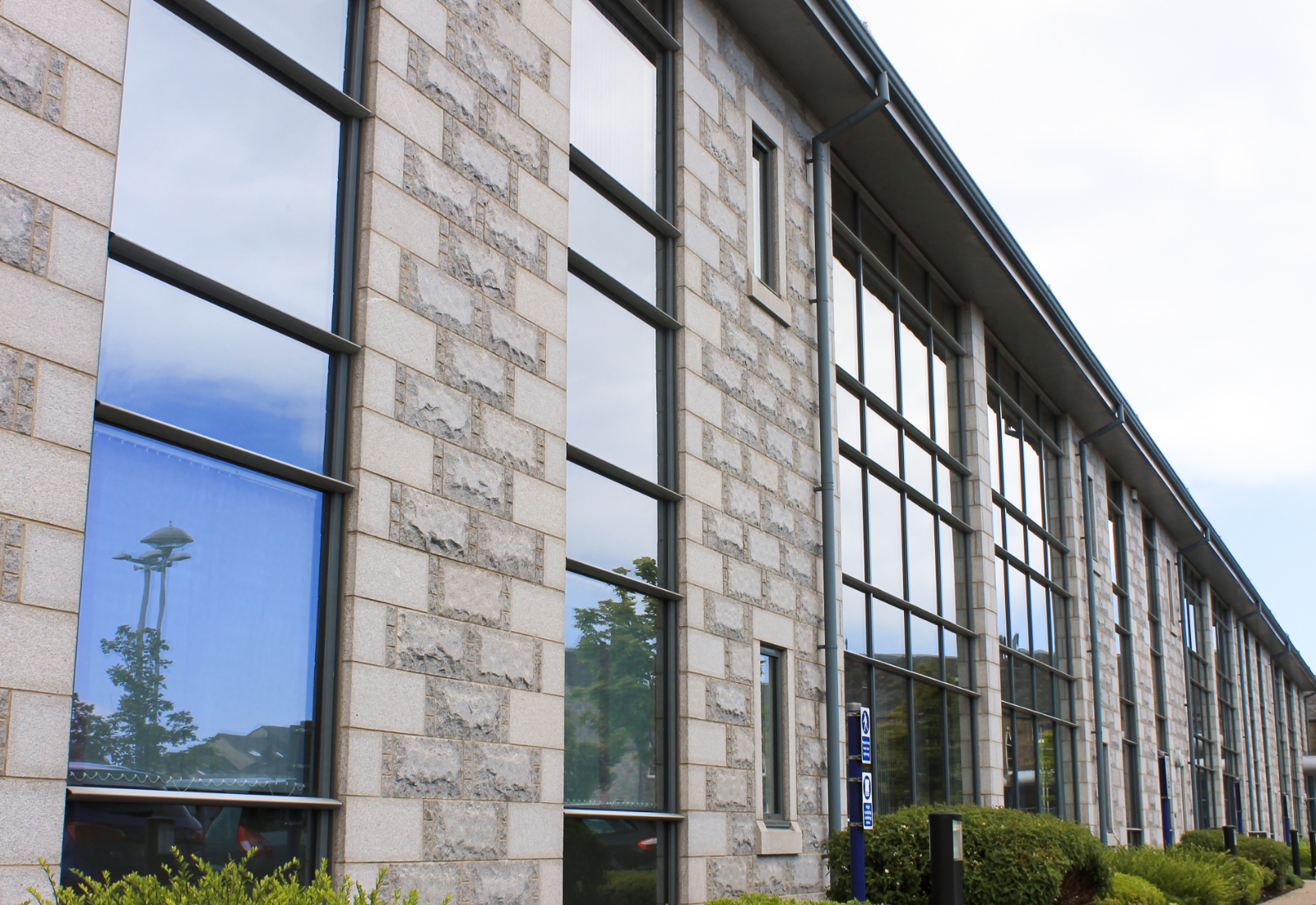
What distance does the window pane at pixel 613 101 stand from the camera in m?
11.5

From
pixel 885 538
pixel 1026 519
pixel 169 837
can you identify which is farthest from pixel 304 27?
pixel 1026 519

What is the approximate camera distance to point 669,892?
1112 centimetres

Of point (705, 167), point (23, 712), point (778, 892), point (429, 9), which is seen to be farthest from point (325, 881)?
point (705, 167)

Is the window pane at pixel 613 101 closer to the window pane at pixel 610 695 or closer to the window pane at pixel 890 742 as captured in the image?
the window pane at pixel 610 695

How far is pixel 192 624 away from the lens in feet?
23.4

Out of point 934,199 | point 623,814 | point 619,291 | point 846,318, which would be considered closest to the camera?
point 623,814

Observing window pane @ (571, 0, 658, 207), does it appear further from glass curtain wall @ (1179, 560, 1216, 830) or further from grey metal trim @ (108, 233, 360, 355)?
glass curtain wall @ (1179, 560, 1216, 830)

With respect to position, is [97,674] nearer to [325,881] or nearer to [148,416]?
[148,416]

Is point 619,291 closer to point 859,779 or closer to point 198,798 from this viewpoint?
point 859,779

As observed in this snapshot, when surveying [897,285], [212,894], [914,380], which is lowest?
[212,894]

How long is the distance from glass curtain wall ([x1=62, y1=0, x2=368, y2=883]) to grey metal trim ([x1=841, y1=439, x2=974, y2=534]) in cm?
876

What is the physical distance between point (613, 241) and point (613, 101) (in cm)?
131

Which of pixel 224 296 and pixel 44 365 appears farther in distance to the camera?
pixel 224 296

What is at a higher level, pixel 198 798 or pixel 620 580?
pixel 620 580
